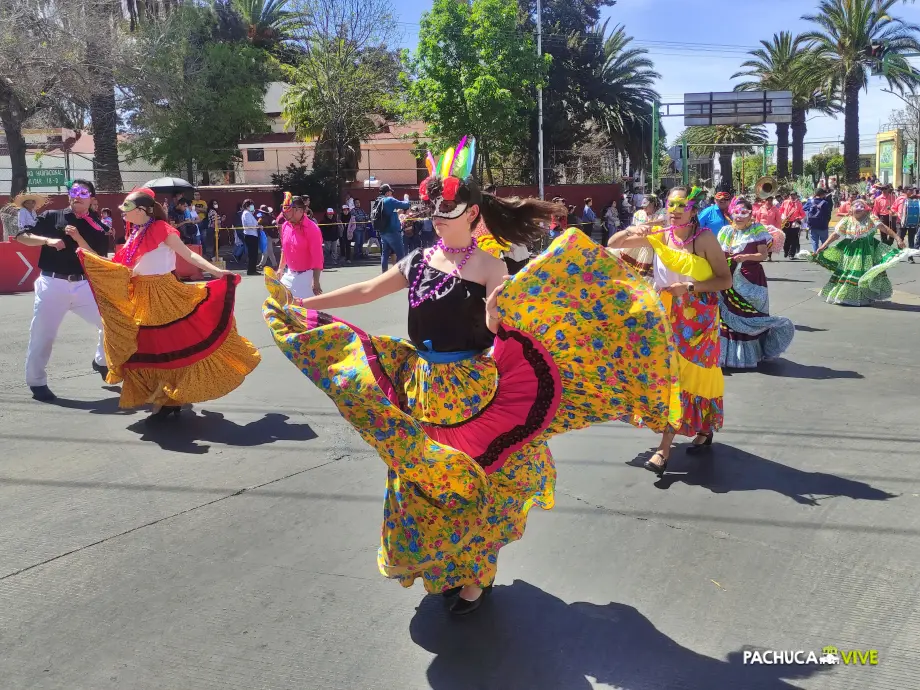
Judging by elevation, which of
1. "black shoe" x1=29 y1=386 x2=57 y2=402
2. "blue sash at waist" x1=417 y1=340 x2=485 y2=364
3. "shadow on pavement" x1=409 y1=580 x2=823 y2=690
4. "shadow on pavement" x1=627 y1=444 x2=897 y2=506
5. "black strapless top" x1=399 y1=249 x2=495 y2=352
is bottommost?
"shadow on pavement" x1=409 y1=580 x2=823 y2=690

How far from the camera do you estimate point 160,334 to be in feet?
21.3

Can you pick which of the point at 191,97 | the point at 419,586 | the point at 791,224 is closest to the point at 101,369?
the point at 419,586

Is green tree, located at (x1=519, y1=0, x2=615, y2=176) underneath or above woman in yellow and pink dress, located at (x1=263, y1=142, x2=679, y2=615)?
above

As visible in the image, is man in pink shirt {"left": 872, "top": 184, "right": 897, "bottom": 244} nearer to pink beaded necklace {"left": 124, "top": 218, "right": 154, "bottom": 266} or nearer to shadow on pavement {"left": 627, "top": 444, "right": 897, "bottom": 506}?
shadow on pavement {"left": 627, "top": 444, "right": 897, "bottom": 506}

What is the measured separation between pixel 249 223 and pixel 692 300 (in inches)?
562

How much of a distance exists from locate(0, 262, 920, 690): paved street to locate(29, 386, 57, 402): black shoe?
0.48 meters

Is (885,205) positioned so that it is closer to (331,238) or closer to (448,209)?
(331,238)

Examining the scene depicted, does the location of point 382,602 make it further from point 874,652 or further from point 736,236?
→ point 736,236

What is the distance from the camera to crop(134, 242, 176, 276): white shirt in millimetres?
6504

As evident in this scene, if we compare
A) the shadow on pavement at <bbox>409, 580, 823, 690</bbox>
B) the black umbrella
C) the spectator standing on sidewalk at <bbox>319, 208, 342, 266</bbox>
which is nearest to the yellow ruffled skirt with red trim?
the shadow on pavement at <bbox>409, 580, 823, 690</bbox>

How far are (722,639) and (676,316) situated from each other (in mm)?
2677

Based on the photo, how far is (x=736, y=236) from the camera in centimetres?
827

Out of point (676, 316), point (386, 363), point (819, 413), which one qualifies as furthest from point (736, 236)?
point (386, 363)

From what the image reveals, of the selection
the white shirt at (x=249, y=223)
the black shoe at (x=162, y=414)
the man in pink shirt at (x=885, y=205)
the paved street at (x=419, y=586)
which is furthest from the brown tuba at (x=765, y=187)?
the man in pink shirt at (x=885, y=205)
